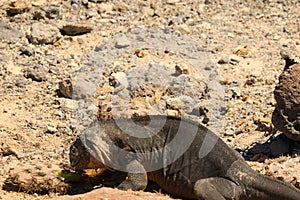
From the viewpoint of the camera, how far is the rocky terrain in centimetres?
1033

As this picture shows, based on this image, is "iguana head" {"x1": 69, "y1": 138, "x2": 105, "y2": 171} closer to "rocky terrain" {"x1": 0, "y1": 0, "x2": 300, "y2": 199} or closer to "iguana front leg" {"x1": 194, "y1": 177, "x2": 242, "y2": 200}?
"rocky terrain" {"x1": 0, "y1": 0, "x2": 300, "y2": 199}

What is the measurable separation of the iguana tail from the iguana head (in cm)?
184

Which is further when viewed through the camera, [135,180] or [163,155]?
[163,155]

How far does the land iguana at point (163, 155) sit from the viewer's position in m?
8.34

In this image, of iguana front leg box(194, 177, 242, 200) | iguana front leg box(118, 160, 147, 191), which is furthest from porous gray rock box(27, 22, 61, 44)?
iguana front leg box(194, 177, 242, 200)

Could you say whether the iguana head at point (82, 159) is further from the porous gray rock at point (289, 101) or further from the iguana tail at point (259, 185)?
the porous gray rock at point (289, 101)

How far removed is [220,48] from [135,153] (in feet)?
22.7

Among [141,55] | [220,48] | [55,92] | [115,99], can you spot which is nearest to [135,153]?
[115,99]

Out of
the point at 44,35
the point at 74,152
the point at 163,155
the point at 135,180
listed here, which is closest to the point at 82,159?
the point at 74,152

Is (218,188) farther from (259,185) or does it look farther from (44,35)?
(44,35)

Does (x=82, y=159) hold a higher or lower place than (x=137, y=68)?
higher

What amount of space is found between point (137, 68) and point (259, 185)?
6.04m

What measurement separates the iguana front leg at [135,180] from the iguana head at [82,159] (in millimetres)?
465

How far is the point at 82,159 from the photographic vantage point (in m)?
8.80
